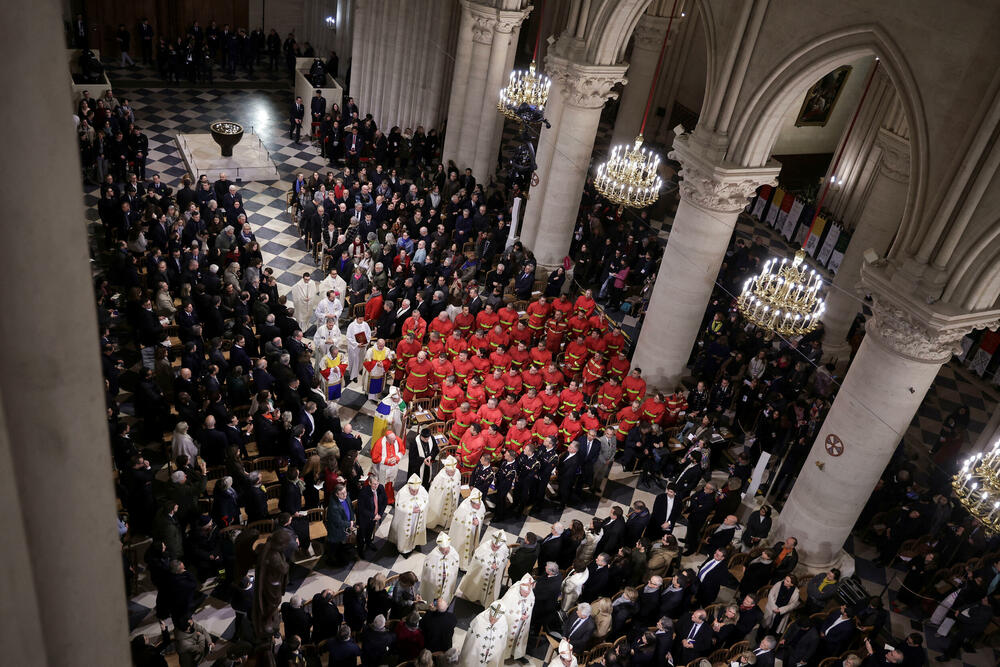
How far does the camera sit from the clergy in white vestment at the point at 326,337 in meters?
13.7

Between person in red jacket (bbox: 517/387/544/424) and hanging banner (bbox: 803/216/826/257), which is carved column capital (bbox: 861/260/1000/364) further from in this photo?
hanging banner (bbox: 803/216/826/257)

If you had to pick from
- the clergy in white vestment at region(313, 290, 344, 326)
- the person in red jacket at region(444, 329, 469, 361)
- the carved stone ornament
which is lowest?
the clergy in white vestment at region(313, 290, 344, 326)

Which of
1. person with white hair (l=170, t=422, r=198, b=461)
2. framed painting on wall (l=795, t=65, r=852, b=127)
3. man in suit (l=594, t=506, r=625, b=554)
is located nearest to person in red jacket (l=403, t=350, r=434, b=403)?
person with white hair (l=170, t=422, r=198, b=461)

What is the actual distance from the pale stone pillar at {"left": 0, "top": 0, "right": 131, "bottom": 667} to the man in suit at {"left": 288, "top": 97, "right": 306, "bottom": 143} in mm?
22020

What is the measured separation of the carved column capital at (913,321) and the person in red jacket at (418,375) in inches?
255

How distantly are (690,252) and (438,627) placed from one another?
7.51m

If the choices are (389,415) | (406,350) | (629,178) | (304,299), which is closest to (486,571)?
(389,415)

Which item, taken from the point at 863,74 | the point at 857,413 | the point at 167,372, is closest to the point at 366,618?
the point at 167,372

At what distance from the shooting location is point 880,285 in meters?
10.5

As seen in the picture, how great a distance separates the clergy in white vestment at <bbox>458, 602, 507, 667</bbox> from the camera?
9.10 metres

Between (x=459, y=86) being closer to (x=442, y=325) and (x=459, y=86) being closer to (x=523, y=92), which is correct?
(x=523, y=92)

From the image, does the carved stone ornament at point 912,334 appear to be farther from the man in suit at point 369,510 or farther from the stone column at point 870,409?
the man in suit at point 369,510

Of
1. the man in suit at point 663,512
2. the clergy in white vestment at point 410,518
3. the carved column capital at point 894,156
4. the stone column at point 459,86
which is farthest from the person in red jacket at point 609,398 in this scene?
the stone column at point 459,86

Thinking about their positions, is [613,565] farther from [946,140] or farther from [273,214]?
[273,214]
